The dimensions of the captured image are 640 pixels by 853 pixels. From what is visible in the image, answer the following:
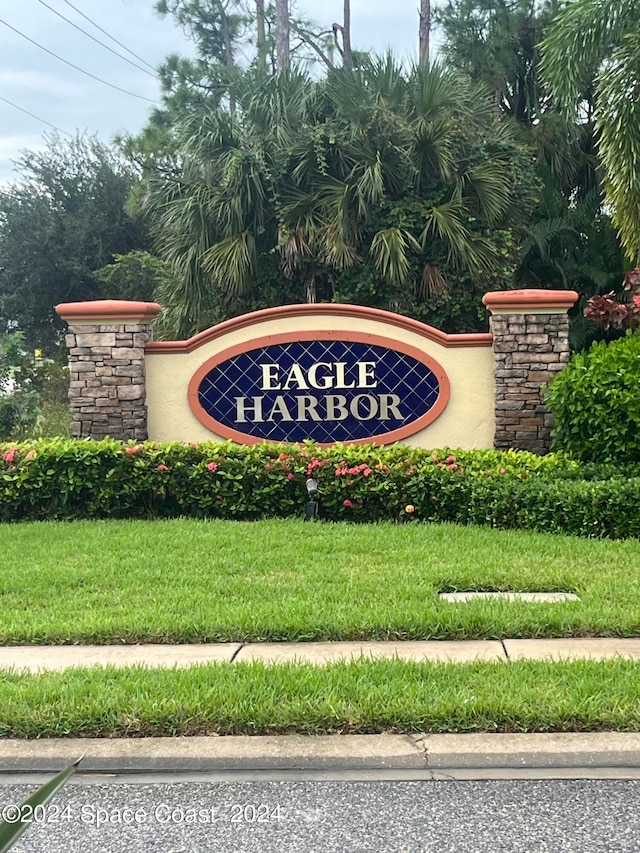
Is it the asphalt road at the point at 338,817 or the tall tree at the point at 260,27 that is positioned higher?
the tall tree at the point at 260,27

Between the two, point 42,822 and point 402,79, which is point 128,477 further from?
point 402,79

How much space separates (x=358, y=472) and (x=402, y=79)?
7845 mm

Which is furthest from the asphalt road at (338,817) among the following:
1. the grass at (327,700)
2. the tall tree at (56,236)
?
the tall tree at (56,236)

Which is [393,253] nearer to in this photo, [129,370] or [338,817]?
[129,370]

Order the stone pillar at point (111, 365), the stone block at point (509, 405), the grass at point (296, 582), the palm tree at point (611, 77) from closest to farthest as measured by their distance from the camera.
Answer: the grass at point (296, 582), the stone block at point (509, 405), the stone pillar at point (111, 365), the palm tree at point (611, 77)

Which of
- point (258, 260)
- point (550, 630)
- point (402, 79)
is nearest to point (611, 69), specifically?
point (402, 79)

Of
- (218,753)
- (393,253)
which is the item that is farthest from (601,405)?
(218,753)

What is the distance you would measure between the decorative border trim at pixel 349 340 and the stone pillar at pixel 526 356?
67 centimetres

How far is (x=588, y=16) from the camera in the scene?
10969 millimetres

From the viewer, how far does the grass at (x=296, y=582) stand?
4902mm

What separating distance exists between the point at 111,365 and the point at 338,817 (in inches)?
290

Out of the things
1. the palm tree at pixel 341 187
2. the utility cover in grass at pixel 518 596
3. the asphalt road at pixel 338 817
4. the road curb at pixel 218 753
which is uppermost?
the palm tree at pixel 341 187

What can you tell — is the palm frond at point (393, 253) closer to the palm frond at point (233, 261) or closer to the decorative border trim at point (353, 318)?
the palm frond at point (233, 261)

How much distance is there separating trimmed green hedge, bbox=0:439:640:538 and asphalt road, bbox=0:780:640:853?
4530 millimetres
